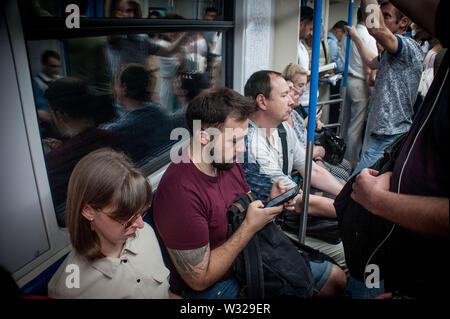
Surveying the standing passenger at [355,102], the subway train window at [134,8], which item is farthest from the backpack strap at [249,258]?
the standing passenger at [355,102]

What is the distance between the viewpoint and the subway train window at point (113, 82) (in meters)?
1.27

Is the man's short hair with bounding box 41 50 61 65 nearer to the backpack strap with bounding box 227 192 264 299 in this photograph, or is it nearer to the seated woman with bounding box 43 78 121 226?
the seated woman with bounding box 43 78 121 226

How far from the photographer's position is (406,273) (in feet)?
3.64

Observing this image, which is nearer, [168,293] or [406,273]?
[406,273]

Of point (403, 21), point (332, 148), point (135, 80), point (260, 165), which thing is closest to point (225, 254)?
point (260, 165)

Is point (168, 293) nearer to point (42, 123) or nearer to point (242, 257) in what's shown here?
point (242, 257)

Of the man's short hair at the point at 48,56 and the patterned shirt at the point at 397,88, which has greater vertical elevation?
the man's short hair at the point at 48,56

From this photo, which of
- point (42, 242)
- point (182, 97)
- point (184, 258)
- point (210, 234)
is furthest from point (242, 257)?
point (182, 97)

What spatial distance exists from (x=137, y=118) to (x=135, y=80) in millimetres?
233

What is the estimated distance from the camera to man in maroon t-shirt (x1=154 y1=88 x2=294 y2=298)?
1244 millimetres

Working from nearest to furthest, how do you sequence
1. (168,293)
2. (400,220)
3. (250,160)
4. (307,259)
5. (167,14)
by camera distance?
(400,220), (168,293), (307,259), (250,160), (167,14)

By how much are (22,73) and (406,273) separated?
4.86 feet

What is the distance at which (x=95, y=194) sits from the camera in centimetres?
105

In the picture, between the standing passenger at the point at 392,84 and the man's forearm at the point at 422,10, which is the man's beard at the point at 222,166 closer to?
the man's forearm at the point at 422,10
